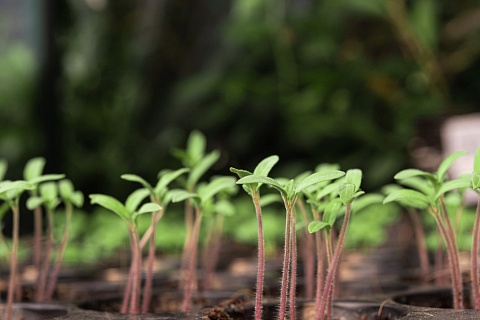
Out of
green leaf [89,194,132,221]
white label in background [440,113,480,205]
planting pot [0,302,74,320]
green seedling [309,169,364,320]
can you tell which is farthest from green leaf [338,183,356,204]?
white label in background [440,113,480,205]

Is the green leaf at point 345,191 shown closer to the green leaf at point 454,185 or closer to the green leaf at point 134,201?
the green leaf at point 454,185

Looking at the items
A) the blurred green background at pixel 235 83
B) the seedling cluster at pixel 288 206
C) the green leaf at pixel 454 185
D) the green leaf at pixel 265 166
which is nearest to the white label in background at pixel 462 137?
the blurred green background at pixel 235 83

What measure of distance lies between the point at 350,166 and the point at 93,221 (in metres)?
1.12

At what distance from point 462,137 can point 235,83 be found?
3.55 ft

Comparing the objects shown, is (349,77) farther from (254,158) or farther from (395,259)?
(395,259)

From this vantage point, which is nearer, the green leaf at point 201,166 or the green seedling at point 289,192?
the green seedling at point 289,192

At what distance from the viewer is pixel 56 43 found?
9.37ft

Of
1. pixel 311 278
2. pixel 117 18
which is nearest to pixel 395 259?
pixel 311 278

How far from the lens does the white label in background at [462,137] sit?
1.86 meters

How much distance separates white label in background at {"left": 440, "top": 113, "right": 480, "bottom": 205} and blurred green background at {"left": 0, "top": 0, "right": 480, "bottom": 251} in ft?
0.57

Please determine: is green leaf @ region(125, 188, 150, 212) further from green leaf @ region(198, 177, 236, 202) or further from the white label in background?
Answer: the white label in background

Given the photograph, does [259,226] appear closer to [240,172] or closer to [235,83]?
[240,172]

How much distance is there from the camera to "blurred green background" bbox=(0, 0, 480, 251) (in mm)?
2746

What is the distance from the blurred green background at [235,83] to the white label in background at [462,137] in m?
0.17
